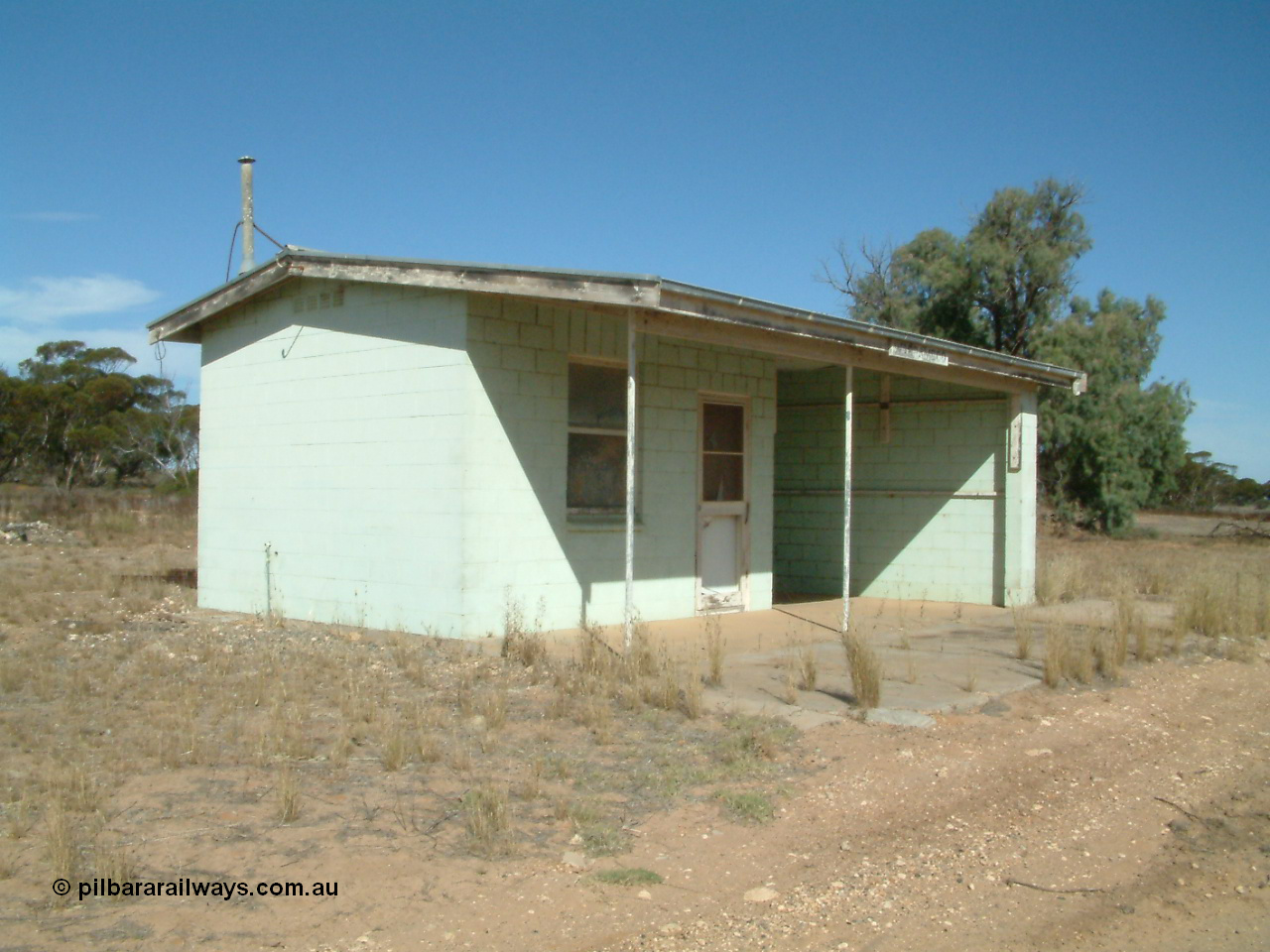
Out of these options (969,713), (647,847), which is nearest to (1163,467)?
(969,713)

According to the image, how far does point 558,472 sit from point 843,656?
3.16m

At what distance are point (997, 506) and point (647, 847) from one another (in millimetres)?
10026

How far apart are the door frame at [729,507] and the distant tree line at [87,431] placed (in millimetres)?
28087

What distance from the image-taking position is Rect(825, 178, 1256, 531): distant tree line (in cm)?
2967

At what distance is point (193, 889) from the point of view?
4.22 m

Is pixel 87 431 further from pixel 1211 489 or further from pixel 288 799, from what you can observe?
pixel 1211 489

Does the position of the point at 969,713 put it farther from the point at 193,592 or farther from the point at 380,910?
the point at 193,592

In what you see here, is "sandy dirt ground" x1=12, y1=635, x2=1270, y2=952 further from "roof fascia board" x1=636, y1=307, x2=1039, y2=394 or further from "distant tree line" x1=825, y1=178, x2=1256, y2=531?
"distant tree line" x1=825, y1=178, x2=1256, y2=531

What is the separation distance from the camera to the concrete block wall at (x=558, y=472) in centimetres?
949

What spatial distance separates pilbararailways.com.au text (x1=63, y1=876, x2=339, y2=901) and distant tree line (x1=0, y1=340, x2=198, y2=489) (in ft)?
110

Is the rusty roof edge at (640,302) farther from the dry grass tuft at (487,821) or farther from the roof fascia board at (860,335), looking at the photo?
the dry grass tuft at (487,821)

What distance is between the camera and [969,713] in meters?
7.48

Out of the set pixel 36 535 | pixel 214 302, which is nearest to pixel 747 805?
pixel 214 302

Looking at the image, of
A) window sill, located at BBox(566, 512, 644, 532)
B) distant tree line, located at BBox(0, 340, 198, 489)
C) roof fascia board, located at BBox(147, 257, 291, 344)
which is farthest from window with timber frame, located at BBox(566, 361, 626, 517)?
distant tree line, located at BBox(0, 340, 198, 489)
